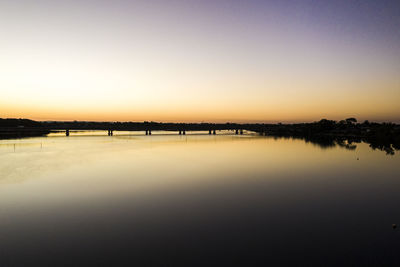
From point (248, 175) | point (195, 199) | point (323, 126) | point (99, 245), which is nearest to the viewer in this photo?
point (99, 245)

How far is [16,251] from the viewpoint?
10477mm

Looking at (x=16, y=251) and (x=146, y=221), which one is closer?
(x=16, y=251)

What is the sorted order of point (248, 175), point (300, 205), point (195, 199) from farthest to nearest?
point (248, 175)
point (195, 199)
point (300, 205)

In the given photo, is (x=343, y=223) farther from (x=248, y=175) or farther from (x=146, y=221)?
(x=248, y=175)

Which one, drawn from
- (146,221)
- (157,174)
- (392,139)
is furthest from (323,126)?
(146,221)

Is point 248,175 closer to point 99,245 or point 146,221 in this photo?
point 146,221

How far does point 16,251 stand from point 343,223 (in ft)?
52.4

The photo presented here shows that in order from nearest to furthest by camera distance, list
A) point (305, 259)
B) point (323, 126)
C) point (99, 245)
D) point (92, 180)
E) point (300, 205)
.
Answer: point (305, 259) → point (99, 245) → point (300, 205) → point (92, 180) → point (323, 126)

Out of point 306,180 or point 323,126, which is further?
point 323,126

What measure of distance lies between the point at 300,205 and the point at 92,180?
1916 centimetres

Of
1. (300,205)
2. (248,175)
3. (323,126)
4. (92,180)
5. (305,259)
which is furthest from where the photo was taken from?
(323,126)

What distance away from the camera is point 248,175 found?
2836 cm

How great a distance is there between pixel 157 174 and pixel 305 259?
20.8 metres

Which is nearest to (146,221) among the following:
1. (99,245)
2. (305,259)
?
(99,245)
